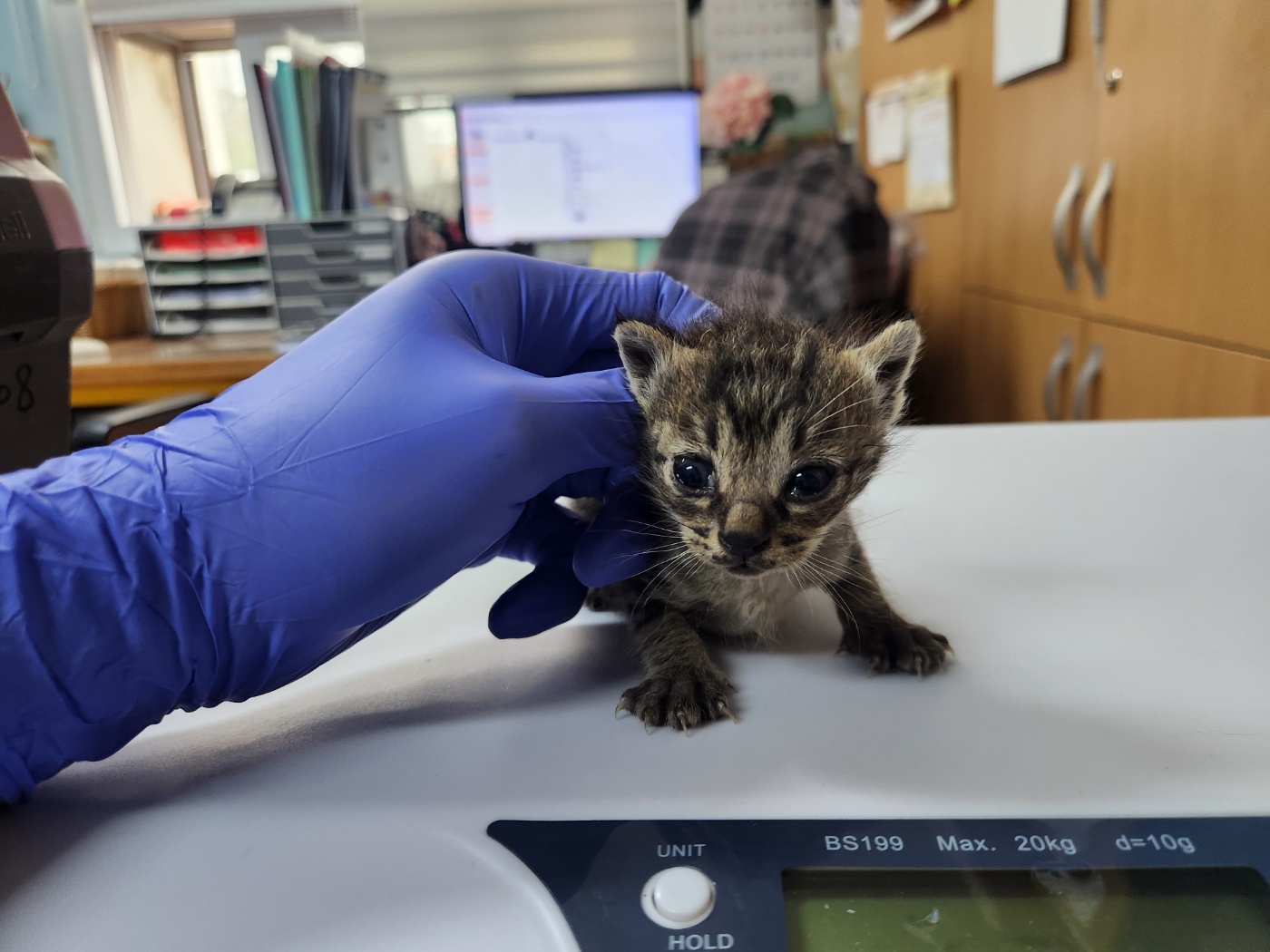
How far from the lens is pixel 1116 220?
1.44m

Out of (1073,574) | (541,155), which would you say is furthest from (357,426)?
(541,155)

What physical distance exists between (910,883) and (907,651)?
0.89ft

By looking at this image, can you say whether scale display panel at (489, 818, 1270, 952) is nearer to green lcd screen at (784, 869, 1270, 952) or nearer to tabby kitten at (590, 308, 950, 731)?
green lcd screen at (784, 869, 1270, 952)

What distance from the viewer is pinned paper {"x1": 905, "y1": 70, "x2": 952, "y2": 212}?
7.17ft

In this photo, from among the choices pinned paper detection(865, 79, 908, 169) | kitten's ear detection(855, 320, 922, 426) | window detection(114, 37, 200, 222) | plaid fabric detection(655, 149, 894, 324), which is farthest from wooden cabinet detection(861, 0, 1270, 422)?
window detection(114, 37, 200, 222)

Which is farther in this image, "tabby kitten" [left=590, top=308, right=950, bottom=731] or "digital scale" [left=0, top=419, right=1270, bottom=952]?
"tabby kitten" [left=590, top=308, right=950, bottom=731]

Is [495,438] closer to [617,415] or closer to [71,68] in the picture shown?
[617,415]

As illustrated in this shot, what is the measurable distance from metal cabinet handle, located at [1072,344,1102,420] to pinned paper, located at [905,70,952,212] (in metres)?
0.84

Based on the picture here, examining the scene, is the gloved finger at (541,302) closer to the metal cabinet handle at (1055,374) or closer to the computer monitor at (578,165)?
the metal cabinet handle at (1055,374)

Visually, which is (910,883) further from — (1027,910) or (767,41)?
(767,41)

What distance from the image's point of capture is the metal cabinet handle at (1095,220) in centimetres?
143

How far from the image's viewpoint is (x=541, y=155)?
276 centimetres

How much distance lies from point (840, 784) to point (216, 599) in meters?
0.48

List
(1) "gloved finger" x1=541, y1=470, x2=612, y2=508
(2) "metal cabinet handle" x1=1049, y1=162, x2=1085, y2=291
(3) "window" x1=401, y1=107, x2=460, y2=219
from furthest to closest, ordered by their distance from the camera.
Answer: (3) "window" x1=401, y1=107, x2=460, y2=219 → (2) "metal cabinet handle" x1=1049, y1=162, x2=1085, y2=291 → (1) "gloved finger" x1=541, y1=470, x2=612, y2=508
